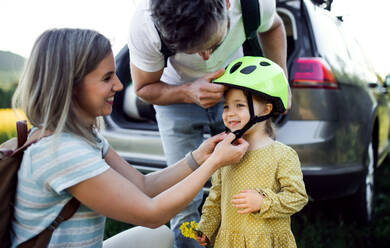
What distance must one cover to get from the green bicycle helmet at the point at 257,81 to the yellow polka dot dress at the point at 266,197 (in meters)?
0.17

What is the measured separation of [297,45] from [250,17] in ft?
3.27

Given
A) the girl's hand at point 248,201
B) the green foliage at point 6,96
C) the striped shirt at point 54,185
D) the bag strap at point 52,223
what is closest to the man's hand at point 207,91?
the girl's hand at point 248,201

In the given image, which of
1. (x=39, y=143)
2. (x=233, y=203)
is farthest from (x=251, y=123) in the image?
(x=39, y=143)

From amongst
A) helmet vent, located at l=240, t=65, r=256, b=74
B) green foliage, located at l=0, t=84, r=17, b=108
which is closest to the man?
helmet vent, located at l=240, t=65, r=256, b=74

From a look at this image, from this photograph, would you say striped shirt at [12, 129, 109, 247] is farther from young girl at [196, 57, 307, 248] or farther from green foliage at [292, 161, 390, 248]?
green foliage at [292, 161, 390, 248]

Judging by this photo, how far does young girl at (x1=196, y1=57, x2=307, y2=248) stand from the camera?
5.56 feet

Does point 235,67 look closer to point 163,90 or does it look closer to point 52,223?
point 163,90

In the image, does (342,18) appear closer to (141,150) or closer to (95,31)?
(141,150)

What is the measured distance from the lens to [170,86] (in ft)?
7.00

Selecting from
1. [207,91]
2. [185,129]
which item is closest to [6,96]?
[185,129]

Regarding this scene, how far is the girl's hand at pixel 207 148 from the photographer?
1878 mm

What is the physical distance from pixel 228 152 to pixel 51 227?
2.53 feet

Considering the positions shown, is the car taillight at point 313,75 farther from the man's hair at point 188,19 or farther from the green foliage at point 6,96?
the green foliage at point 6,96

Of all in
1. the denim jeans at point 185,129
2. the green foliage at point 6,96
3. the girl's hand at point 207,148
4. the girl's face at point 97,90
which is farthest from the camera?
the green foliage at point 6,96
